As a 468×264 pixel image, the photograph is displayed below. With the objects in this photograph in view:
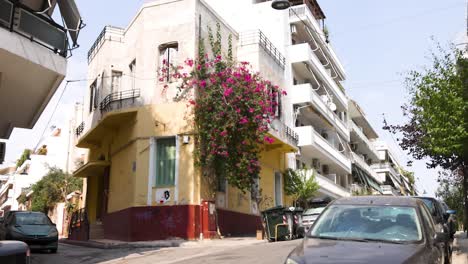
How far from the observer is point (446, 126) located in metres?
13.8

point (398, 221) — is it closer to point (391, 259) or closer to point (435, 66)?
point (391, 259)

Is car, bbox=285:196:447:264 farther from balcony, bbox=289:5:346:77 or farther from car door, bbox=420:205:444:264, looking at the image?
balcony, bbox=289:5:346:77

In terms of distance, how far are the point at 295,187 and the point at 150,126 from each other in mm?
11647

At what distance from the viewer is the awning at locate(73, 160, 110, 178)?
83.2 ft

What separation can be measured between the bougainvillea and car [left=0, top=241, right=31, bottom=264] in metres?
13.6

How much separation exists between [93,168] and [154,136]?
22.4 feet

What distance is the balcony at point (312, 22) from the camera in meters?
35.7

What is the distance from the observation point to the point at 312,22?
3728 centimetres

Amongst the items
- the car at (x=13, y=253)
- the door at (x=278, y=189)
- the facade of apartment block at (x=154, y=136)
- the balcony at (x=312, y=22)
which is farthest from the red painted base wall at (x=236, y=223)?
the car at (x=13, y=253)

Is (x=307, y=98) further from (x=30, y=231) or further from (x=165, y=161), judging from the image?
(x=30, y=231)

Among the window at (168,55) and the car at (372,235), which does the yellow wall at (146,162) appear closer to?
the window at (168,55)

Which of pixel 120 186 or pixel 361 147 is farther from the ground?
pixel 361 147

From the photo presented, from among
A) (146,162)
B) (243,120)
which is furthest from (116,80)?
(243,120)

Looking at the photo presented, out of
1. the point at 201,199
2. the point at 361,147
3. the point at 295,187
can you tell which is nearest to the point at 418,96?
the point at 201,199
